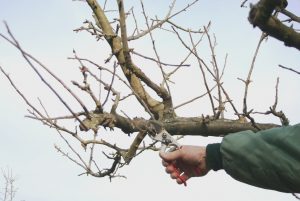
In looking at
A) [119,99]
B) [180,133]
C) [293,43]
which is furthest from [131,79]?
[293,43]

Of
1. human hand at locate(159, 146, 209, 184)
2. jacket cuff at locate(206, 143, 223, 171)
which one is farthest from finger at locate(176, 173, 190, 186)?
jacket cuff at locate(206, 143, 223, 171)

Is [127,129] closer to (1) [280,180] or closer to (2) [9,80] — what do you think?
(2) [9,80]

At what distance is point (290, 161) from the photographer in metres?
1.35

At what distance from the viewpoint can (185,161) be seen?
179 cm

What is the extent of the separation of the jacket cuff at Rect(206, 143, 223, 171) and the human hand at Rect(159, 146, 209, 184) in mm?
42

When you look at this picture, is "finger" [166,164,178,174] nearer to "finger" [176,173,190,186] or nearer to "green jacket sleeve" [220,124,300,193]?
"finger" [176,173,190,186]

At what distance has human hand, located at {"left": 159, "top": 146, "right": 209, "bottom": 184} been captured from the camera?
176cm

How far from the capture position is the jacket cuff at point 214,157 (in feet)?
5.46

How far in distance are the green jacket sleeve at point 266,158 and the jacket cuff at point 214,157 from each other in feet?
0.31

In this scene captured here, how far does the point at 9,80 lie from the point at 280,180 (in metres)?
1.53

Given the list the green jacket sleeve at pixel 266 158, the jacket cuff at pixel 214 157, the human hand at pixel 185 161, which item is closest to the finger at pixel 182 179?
the human hand at pixel 185 161

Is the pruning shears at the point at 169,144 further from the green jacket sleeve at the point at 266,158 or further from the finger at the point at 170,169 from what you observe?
the green jacket sleeve at the point at 266,158

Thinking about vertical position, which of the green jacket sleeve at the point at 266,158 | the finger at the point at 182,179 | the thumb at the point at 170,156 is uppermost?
the thumb at the point at 170,156

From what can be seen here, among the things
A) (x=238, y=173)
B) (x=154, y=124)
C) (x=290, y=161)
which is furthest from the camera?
(x=154, y=124)
